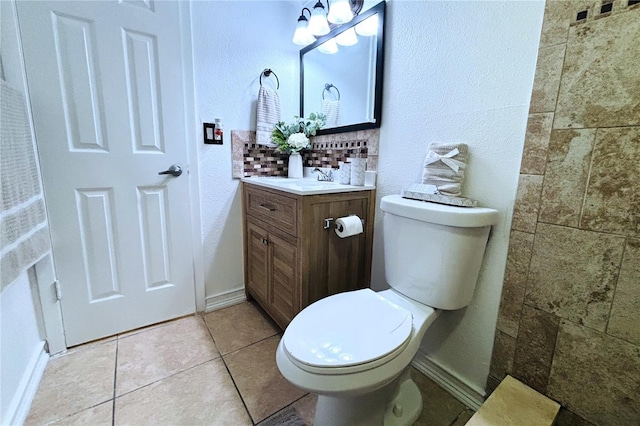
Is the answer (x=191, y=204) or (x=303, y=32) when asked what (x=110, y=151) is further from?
(x=303, y=32)

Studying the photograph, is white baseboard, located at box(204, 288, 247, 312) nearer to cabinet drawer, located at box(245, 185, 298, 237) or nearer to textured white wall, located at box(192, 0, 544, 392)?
textured white wall, located at box(192, 0, 544, 392)

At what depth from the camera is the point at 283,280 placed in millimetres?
1388

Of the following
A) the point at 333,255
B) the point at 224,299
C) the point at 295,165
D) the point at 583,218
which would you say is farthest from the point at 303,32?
the point at 224,299

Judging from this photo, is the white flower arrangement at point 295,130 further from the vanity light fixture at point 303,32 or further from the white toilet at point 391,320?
the white toilet at point 391,320

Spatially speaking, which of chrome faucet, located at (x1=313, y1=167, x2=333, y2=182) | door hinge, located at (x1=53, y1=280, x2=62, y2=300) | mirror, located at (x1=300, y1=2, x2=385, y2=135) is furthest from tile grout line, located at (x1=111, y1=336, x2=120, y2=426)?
mirror, located at (x1=300, y1=2, x2=385, y2=135)

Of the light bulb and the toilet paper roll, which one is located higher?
the light bulb

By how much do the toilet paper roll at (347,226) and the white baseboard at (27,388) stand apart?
1.33 meters

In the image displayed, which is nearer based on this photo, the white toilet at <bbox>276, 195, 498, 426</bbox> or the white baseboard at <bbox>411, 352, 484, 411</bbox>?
the white toilet at <bbox>276, 195, 498, 426</bbox>

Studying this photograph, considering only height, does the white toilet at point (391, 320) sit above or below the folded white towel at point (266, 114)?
below

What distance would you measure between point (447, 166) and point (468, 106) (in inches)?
9.1

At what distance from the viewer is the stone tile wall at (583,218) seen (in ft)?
2.40

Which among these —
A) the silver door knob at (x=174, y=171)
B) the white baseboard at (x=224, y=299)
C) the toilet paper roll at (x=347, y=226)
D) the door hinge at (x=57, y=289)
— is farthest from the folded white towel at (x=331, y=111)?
the door hinge at (x=57, y=289)

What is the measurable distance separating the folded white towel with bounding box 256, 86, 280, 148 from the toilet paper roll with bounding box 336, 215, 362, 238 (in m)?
0.80

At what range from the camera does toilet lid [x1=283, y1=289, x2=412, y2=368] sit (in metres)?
0.77
